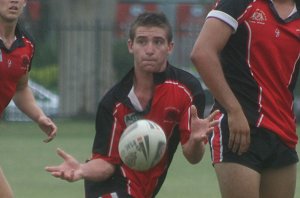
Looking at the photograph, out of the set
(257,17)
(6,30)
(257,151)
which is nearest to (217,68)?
(257,17)

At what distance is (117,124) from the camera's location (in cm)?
803

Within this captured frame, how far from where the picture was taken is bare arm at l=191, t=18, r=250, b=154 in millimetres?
7430

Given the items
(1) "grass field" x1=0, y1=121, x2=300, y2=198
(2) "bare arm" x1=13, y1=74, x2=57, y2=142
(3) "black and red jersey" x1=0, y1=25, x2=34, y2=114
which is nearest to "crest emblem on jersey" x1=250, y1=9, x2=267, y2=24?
(2) "bare arm" x1=13, y1=74, x2=57, y2=142

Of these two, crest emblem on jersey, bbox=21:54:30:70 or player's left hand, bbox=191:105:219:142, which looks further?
crest emblem on jersey, bbox=21:54:30:70

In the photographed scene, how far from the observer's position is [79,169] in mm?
7535

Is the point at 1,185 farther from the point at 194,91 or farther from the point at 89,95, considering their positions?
the point at 89,95

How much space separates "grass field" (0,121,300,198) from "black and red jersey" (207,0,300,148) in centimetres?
513

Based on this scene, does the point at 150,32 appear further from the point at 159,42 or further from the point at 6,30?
the point at 6,30

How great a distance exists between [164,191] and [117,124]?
525 cm

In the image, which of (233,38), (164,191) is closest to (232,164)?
(233,38)

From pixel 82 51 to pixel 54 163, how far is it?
11.3m

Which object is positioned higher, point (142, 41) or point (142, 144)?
point (142, 41)

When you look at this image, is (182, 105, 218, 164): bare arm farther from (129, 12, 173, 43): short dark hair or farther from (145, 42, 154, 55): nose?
(129, 12, 173, 43): short dark hair

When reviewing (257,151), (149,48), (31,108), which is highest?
(149,48)
